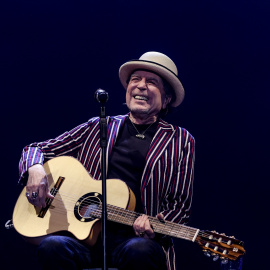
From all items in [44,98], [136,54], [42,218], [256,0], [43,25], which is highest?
[256,0]

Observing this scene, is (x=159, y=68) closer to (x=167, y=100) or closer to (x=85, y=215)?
(x=167, y=100)

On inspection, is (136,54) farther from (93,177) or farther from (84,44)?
(93,177)

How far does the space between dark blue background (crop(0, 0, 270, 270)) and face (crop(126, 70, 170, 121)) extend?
1.46ft

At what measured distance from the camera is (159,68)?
3166mm

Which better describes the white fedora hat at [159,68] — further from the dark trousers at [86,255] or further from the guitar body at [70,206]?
the dark trousers at [86,255]

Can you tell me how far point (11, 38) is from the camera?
12.0 ft

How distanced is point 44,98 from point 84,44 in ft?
1.87

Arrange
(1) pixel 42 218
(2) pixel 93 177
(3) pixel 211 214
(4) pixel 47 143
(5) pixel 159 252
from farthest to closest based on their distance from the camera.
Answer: (3) pixel 211 214 → (4) pixel 47 143 → (2) pixel 93 177 → (1) pixel 42 218 → (5) pixel 159 252

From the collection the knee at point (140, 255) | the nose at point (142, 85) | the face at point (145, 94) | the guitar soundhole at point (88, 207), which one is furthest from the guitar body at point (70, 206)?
the nose at point (142, 85)

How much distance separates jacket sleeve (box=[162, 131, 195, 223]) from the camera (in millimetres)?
2891

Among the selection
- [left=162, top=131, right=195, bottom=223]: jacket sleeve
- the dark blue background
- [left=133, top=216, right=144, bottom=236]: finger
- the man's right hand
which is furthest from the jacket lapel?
the man's right hand

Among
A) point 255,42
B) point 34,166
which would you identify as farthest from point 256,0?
point 34,166

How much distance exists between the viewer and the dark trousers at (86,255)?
246 cm

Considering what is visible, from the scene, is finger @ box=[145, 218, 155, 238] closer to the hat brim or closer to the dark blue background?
the dark blue background
